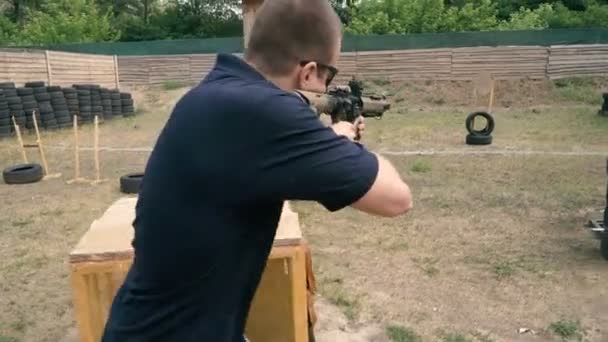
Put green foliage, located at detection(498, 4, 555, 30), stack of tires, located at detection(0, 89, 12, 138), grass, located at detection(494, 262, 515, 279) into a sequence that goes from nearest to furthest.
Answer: grass, located at detection(494, 262, 515, 279), stack of tires, located at detection(0, 89, 12, 138), green foliage, located at detection(498, 4, 555, 30)

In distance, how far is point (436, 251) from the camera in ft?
17.5

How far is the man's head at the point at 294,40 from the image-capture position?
1338mm

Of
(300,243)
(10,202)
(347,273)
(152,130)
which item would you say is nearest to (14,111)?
(152,130)

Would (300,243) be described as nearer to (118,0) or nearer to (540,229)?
(540,229)

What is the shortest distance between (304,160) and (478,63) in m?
20.2

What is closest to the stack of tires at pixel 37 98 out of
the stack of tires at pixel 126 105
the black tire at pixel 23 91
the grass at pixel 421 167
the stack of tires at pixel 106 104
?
the black tire at pixel 23 91

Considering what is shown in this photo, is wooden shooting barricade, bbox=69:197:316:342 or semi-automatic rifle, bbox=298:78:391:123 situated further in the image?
wooden shooting barricade, bbox=69:197:316:342

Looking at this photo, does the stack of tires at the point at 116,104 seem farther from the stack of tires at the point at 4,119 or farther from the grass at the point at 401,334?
the grass at the point at 401,334

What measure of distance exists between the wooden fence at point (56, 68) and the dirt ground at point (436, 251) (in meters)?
4.49

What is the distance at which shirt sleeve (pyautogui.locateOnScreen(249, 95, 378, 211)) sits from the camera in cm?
125

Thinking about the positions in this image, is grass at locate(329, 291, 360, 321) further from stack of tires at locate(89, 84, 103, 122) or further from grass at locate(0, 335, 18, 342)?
stack of tires at locate(89, 84, 103, 122)

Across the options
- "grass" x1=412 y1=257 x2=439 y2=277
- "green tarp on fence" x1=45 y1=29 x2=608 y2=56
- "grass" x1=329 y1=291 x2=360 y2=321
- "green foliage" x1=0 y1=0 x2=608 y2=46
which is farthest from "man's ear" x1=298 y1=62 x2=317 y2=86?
"green foliage" x1=0 y1=0 x2=608 y2=46

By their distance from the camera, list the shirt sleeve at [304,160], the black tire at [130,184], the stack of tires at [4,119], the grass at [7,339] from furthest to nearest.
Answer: the stack of tires at [4,119]
the black tire at [130,184]
the grass at [7,339]
the shirt sleeve at [304,160]

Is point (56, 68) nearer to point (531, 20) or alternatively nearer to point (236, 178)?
point (236, 178)
